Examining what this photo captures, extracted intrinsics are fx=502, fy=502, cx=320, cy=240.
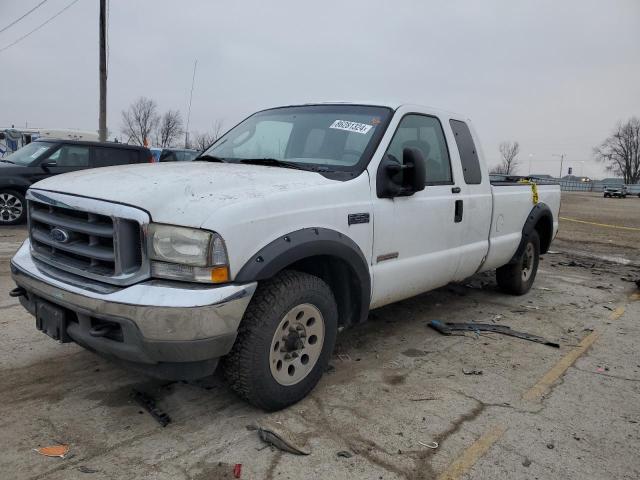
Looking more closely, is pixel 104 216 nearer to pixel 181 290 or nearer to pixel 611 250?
pixel 181 290

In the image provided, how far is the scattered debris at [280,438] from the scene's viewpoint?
2621mm

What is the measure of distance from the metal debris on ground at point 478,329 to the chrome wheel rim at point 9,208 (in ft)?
27.7

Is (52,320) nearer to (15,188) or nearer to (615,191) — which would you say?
(15,188)

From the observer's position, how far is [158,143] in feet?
142

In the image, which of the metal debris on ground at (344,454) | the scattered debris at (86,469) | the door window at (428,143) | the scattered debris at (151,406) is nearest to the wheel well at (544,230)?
the door window at (428,143)

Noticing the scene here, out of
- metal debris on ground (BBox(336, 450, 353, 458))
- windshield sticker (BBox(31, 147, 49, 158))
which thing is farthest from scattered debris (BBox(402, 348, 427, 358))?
windshield sticker (BBox(31, 147, 49, 158))

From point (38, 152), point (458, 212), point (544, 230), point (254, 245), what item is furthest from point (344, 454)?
point (38, 152)

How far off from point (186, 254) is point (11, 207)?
28.9 feet

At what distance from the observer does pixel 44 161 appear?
32.0ft

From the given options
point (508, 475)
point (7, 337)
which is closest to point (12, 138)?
point (7, 337)

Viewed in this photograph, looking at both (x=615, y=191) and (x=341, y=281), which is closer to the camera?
(x=341, y=281)

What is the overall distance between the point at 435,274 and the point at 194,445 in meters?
2.33

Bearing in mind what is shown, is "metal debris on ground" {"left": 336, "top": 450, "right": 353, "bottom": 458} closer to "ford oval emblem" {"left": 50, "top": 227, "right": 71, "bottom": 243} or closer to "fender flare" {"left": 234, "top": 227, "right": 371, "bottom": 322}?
"fender flare" {"left": 234, "top": 227, "right": 371, "bottom": 322}

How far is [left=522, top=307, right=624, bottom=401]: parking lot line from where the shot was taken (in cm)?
344
